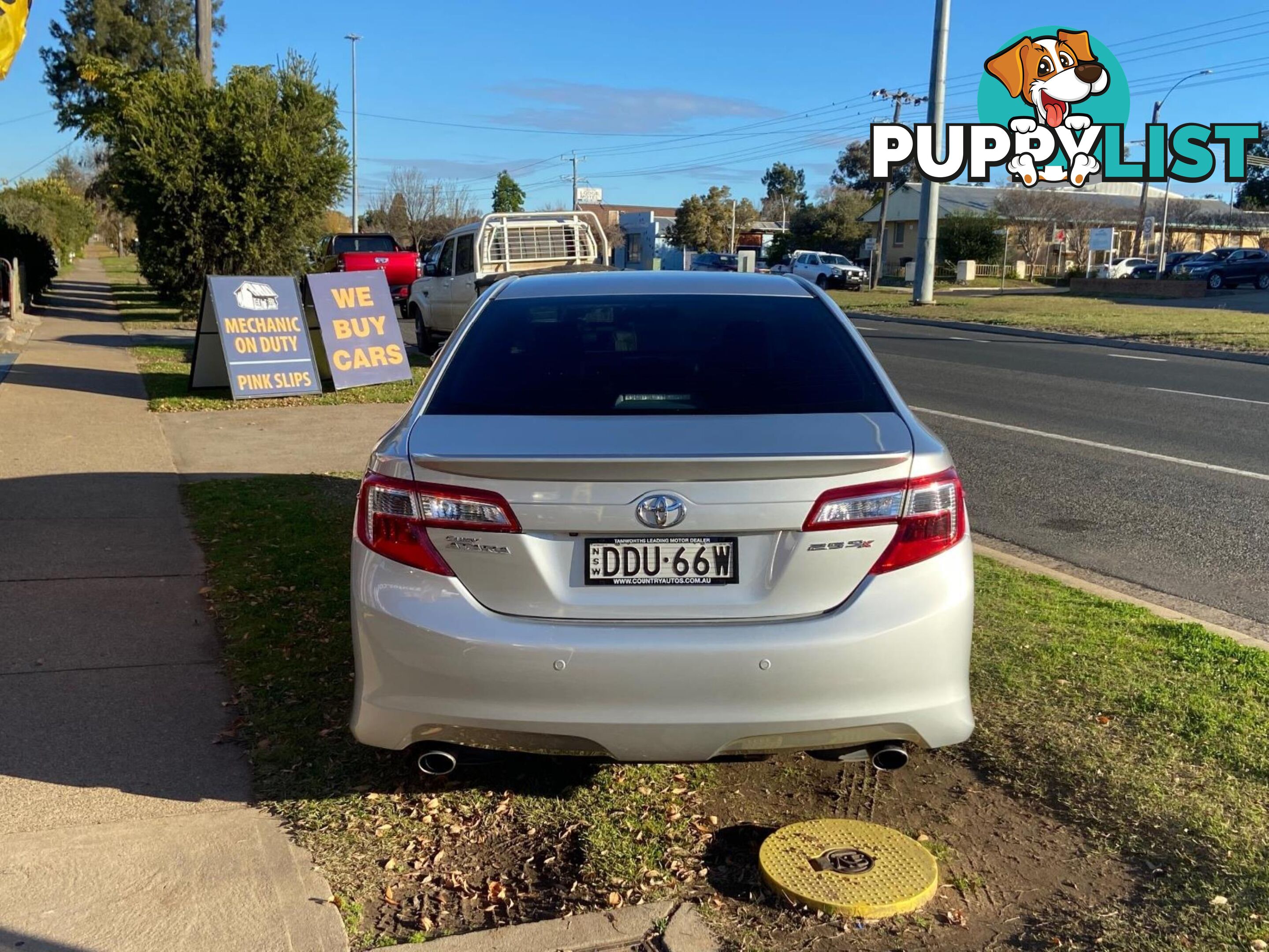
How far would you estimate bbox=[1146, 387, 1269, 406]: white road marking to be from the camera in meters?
13.1

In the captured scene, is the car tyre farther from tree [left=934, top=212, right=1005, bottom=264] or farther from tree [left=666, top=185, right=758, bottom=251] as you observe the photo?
tree [left=666, top=185, right=758, bottom=251]

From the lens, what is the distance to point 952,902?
3176 millimetres

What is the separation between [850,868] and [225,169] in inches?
779

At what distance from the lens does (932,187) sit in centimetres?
3409

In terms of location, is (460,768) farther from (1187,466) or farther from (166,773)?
(1187,466)

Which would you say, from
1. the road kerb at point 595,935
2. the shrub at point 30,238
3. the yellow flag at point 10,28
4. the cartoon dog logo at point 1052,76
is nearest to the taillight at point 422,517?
the road kerb at point 595,935

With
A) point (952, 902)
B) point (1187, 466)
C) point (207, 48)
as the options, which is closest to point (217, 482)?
point (952, 902)

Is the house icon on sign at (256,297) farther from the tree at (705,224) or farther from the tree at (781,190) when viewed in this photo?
the tree at (781,190)

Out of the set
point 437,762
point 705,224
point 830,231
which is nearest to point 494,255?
point 437,762

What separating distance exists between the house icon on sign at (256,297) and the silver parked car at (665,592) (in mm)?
10179

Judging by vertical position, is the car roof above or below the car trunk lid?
above

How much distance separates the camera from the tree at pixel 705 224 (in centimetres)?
9200

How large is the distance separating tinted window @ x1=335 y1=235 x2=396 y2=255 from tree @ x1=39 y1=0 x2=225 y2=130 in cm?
1329

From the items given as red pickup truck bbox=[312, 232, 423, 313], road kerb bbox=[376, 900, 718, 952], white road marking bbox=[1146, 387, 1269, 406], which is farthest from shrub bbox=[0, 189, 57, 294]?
road kerb bbox=[376, 900, 718, 952]
